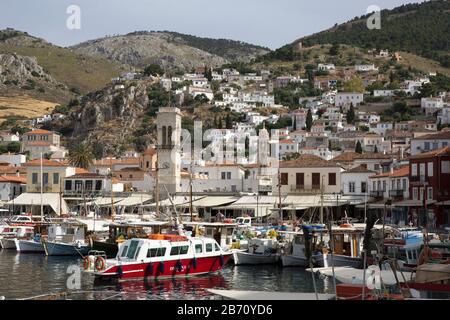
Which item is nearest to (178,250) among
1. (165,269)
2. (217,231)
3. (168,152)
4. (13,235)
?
(165,269)

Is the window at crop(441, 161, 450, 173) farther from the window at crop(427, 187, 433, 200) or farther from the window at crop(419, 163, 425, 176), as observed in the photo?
the window at crop(419, 163, 425, 176)

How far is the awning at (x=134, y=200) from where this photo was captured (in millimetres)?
73812

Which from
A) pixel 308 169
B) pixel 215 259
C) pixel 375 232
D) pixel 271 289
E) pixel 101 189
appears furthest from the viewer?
pixel 101 189

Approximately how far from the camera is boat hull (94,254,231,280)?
32844 mm

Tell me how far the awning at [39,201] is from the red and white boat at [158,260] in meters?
41.8

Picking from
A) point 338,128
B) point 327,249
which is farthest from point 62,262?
point 338,128

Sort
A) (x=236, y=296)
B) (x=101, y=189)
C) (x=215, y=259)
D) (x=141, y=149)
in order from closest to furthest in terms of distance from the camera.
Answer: (x=236, y=296), (x=215, y=259), (x=101, y=189), (x=141, y=149)

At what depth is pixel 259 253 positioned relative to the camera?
4344 centimetres

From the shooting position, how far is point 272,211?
66.5 m

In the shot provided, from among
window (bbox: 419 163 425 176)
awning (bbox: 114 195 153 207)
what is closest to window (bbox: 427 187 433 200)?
window (bbox: 419 163 425 176)

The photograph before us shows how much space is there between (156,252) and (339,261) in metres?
10.0
